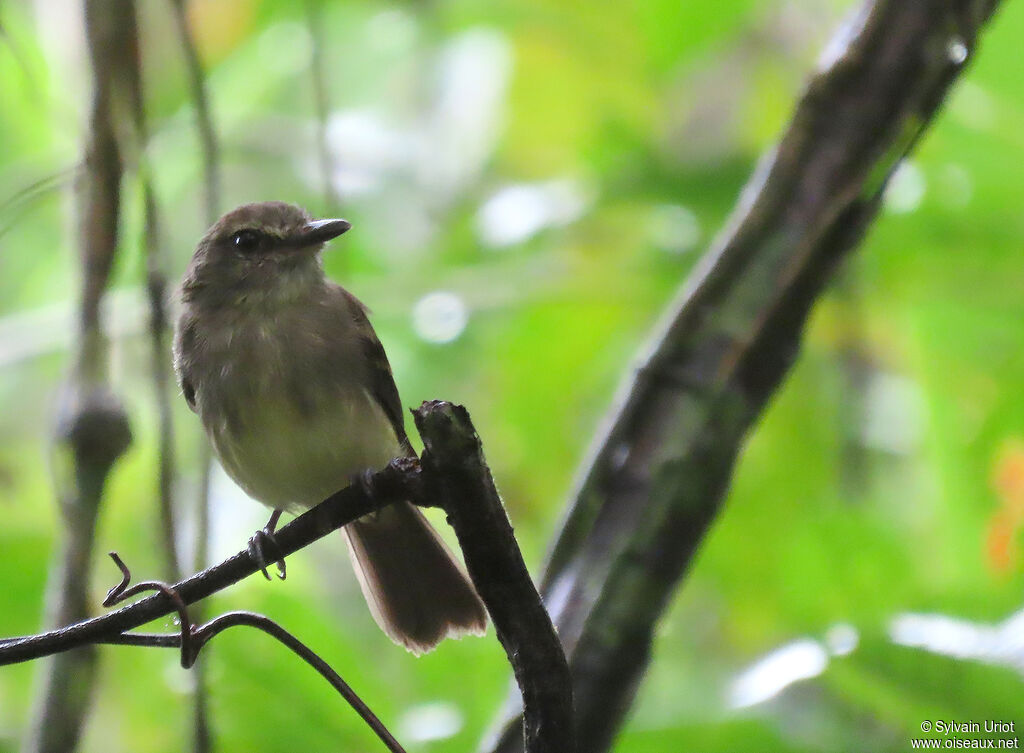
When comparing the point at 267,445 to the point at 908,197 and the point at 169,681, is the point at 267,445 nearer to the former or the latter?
the point at 169,681

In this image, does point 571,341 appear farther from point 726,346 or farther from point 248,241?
point 726,346

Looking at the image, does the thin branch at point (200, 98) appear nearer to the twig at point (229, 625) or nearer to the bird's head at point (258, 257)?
the bird's head at point (258, 257)

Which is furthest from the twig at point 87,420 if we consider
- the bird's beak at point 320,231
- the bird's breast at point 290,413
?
the bird's beak at point 320,231

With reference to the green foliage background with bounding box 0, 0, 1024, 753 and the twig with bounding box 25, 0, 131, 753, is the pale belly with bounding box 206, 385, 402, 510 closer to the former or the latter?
the green foliage background with bounding box 0, 0, 1024, 753

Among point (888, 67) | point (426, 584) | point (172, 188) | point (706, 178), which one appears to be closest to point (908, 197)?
point (706, 178)

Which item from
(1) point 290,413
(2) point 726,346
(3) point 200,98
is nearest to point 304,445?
(1) point 290,413

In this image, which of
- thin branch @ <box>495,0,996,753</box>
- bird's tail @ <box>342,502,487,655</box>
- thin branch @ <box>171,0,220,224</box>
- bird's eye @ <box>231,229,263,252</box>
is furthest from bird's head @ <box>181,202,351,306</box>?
thin branch @ <box>495,0,996,753</box>
